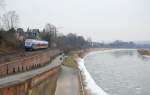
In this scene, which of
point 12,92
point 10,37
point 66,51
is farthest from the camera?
point 66,51

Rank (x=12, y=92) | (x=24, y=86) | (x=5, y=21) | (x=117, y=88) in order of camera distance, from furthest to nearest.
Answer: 1. (x=5, y=21)
2. (x=117, y=88)
3. (x=24, y=86)
4. (x=12, y=92)

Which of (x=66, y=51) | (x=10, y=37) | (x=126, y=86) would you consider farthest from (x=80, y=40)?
(x=126, y=86)

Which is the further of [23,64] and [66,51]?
[66,51]

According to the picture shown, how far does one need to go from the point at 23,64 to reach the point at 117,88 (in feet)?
46.3

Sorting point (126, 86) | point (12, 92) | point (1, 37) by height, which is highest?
point (1, 37)

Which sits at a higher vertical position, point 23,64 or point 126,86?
point 23,64

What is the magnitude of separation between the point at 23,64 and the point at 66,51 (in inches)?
3178

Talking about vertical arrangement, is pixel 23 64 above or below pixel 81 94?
above

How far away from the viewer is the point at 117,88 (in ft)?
140

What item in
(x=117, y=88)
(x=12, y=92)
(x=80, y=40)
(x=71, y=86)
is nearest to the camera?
(x=12, y=92)

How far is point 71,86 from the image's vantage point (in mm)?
38656

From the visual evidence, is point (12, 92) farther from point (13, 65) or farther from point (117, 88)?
point (117, 88)

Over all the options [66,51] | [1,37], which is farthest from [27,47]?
[66,51]

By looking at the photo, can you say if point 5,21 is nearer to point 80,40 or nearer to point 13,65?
point 13,65
